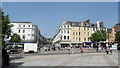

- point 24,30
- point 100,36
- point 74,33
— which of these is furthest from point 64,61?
point 24,30

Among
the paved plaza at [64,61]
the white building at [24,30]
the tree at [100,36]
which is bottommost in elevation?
the paved plaza at [64,61]

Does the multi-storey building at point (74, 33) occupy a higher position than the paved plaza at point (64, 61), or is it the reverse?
the multi-storey building at point (74, 33)

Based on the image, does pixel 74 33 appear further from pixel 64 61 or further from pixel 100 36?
pixel 64 61

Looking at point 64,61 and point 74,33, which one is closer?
point 64,61

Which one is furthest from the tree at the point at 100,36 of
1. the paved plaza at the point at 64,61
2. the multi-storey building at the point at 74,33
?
the paved plaza at the point at 64,61

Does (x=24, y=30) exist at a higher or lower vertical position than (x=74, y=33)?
higher

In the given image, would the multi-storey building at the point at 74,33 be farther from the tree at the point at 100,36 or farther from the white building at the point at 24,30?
the white building at the point at 24,30

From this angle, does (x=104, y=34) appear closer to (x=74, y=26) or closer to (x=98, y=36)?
(x=98, y=36)

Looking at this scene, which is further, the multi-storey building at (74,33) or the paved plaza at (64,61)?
the multi-storey building at (74,33)

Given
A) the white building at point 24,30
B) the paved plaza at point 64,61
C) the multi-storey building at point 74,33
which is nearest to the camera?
the paved plaza at point 64,61

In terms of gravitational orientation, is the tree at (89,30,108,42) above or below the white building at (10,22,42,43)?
below

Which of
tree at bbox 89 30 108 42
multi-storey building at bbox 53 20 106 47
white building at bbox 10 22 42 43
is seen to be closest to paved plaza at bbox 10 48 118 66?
tree at bbox 89 30 108 42

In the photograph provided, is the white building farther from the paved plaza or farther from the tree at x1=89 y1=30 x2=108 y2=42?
the paved plaza

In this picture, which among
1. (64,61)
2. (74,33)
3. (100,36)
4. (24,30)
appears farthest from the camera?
(24,30)
